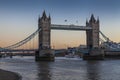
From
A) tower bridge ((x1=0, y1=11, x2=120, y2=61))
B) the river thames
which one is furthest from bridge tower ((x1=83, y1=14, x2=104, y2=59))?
the river thames

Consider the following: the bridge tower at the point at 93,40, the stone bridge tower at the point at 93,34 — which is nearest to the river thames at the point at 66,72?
the bridge tower at the point at 93,40

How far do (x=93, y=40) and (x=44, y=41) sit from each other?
88.4 ft

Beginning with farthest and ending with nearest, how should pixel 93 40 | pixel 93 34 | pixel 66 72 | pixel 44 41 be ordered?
pixel 93 34 < pixel 93 40 < pixel 44 41 < pixel 66 72

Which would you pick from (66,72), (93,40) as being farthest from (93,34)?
(66,72)

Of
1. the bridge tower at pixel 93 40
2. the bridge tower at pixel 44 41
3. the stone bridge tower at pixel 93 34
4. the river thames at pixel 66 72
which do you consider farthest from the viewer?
the stone bridge tower at pixel 93 34

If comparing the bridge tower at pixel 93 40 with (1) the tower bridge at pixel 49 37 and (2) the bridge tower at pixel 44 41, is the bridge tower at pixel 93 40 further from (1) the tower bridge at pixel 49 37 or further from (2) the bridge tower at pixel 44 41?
(2) the bridge tower at pixel 44 41

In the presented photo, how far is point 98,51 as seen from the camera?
138m

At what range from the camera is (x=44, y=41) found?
129250mm

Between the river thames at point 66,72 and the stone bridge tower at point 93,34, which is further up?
the stone bridge tower at point 93,34

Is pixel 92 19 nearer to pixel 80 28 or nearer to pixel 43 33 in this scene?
pixel 80 28

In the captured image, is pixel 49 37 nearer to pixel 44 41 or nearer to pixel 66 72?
pixel 44 41

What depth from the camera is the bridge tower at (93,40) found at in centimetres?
13850

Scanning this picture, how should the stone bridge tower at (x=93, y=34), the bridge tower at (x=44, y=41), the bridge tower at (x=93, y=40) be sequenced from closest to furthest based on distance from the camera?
the bridge tower at (x=44, y=41) → the bridge tower at (x=93, y=40) → the stone bridge tower at (x=93, y=34)

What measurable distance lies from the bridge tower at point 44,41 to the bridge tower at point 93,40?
21874mm
